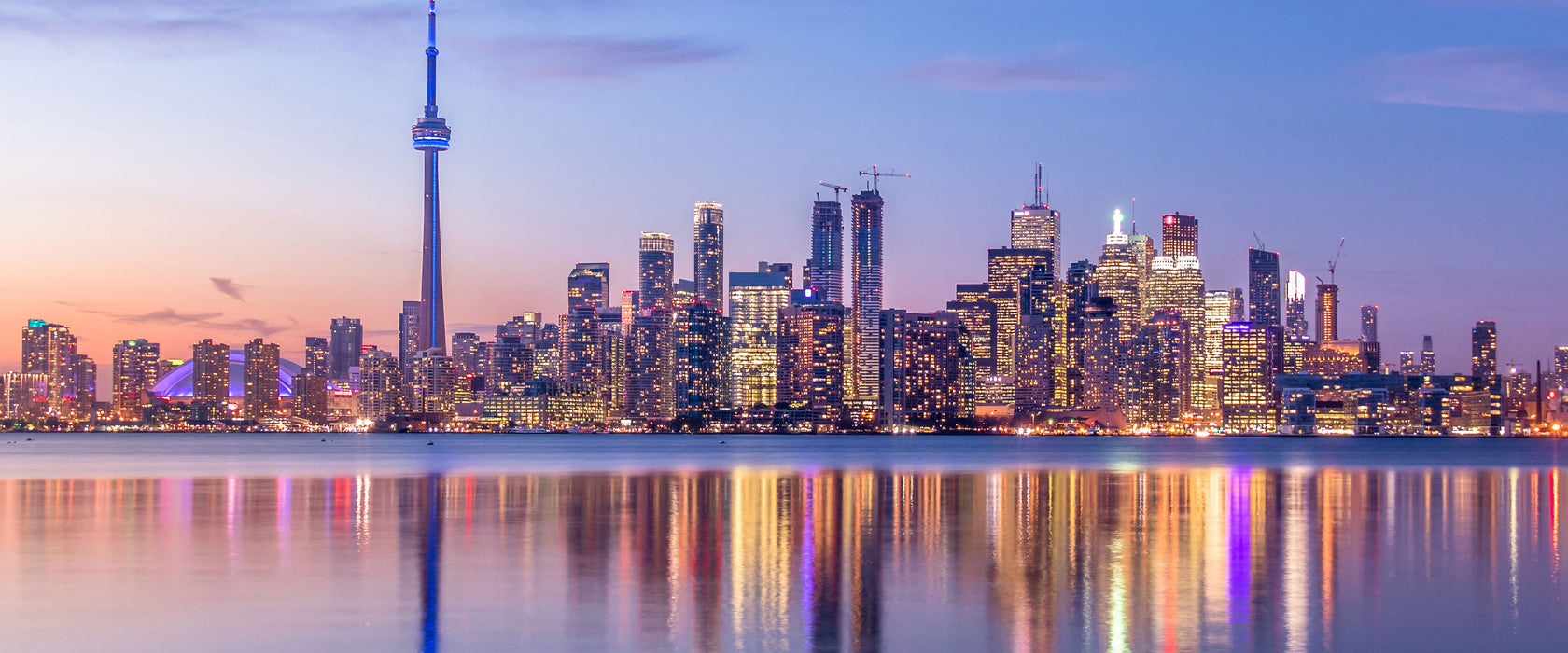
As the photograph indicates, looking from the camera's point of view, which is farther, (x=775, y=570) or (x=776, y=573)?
(x=775, y=570)

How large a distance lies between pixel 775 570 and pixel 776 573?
2.16 feet

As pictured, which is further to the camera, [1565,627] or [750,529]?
[750,529]

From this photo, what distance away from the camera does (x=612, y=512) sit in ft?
197

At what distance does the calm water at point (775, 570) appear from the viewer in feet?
91.7

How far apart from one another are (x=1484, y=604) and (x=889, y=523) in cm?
2432

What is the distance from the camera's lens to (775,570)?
3772cm

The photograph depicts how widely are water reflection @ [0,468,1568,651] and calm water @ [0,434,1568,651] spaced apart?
0.13 meters

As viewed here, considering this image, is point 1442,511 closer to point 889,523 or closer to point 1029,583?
point 889,523

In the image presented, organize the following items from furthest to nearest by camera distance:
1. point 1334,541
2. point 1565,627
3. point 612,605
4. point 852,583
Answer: point 1334,541, point 852,583, point 612,605, point 1565,627

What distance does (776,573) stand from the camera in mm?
37062

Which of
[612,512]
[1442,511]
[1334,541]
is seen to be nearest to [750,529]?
[612,512]

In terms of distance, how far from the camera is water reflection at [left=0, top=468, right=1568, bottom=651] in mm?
28016

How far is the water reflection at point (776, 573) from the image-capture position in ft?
91.9

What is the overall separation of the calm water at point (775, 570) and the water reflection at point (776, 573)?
0.41 ft
